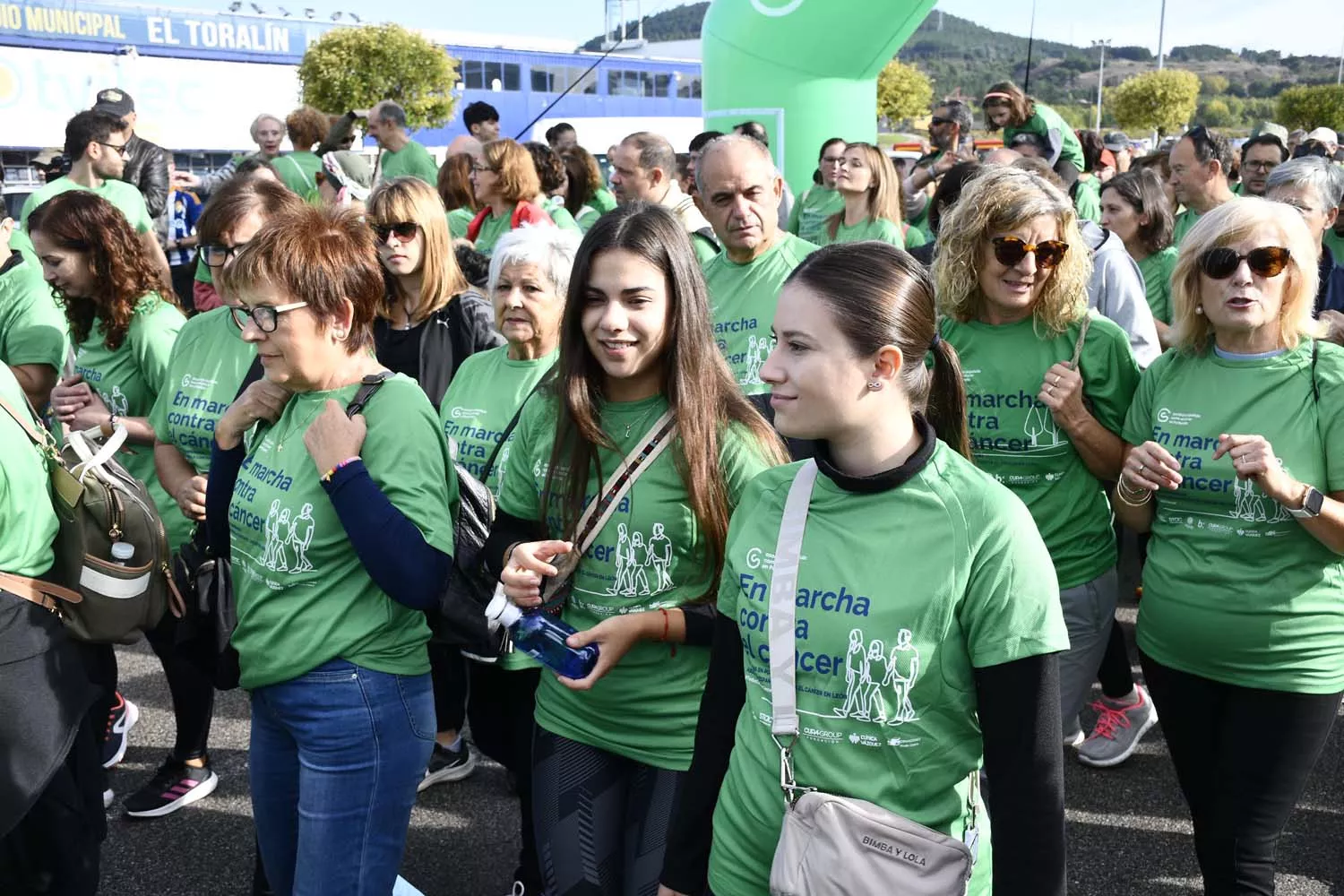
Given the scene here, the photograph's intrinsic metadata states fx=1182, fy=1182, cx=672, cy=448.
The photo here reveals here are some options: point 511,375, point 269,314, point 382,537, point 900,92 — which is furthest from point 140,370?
point 900,92

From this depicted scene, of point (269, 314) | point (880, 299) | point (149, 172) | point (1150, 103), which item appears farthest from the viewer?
point (1150, 103)

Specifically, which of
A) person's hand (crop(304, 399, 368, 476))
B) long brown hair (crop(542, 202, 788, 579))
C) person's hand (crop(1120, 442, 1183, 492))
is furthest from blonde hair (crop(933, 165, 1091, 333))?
person's hand (crop(304, 399, 368, 476))

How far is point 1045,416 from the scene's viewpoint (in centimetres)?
332

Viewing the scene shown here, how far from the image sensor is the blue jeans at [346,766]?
2.58 meters

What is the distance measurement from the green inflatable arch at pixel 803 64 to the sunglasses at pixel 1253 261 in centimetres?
824

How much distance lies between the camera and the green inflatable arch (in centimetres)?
1068

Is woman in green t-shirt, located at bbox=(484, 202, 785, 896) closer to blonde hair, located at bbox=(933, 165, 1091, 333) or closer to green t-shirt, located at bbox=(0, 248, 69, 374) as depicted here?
blonde hair, located at bbox=(933, 165, 1091, 333)

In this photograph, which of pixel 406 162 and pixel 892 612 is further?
pixel 406 162

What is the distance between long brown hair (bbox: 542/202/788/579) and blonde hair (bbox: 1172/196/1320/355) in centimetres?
122

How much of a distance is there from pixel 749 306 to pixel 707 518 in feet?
6.35

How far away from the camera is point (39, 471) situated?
2.71 meters

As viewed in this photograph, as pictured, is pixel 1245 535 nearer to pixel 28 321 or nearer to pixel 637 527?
pixel 637 527

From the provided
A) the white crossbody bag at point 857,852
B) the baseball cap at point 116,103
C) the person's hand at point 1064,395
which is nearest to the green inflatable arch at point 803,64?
the baseball cap at point 116,103

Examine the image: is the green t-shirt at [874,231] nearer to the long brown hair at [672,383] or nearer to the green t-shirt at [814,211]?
the green t-shirt at [814,211]
